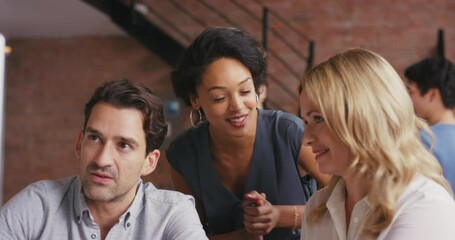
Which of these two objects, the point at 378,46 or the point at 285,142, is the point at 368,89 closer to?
the point at 285,142

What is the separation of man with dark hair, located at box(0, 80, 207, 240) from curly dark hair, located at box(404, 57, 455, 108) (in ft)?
5.70

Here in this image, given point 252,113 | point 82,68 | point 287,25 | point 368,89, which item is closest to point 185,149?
point 252,113

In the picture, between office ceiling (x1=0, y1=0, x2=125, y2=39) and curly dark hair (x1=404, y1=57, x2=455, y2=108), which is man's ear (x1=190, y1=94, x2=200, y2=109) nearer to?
curly dark hair (x1=404, y1=57, x2=455, y2=108)

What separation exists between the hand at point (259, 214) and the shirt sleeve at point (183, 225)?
259 millimetres

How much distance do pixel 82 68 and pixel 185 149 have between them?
4983mm

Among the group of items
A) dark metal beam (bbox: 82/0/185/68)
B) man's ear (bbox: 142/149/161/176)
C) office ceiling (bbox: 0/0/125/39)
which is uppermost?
office ceiling (bbox: 0/0/125/39)

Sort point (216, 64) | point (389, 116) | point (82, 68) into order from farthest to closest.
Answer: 1. point (82, 68)
2. point (216, 64)
3. point (389, 116)

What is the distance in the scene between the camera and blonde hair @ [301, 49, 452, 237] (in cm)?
160

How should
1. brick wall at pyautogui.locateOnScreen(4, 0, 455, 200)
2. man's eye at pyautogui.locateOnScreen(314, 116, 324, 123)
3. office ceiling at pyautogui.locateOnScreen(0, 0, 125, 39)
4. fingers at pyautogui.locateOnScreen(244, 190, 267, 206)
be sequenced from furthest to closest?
brick wall at pyautogui.locateOnScreen(4, 0, 455, 200) → office ceiling at pyautogui.locateOnScreen(0, 0, 125, 39) → fingers at pyautogui.locateOnScreen(244, 190, 267, 206) → man's eye at pyautogui.locateOnScreen(314, 116, 324, 123)

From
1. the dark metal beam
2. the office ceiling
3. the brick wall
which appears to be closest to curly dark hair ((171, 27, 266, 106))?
the office ceiling

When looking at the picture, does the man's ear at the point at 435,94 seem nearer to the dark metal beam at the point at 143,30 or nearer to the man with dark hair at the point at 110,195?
the man with dark hair at the point at 110,195

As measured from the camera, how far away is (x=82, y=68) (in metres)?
7.14

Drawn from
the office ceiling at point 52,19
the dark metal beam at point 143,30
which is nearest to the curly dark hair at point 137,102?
the office ceiling at point 52,19

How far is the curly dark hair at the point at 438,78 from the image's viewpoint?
10.8ft
